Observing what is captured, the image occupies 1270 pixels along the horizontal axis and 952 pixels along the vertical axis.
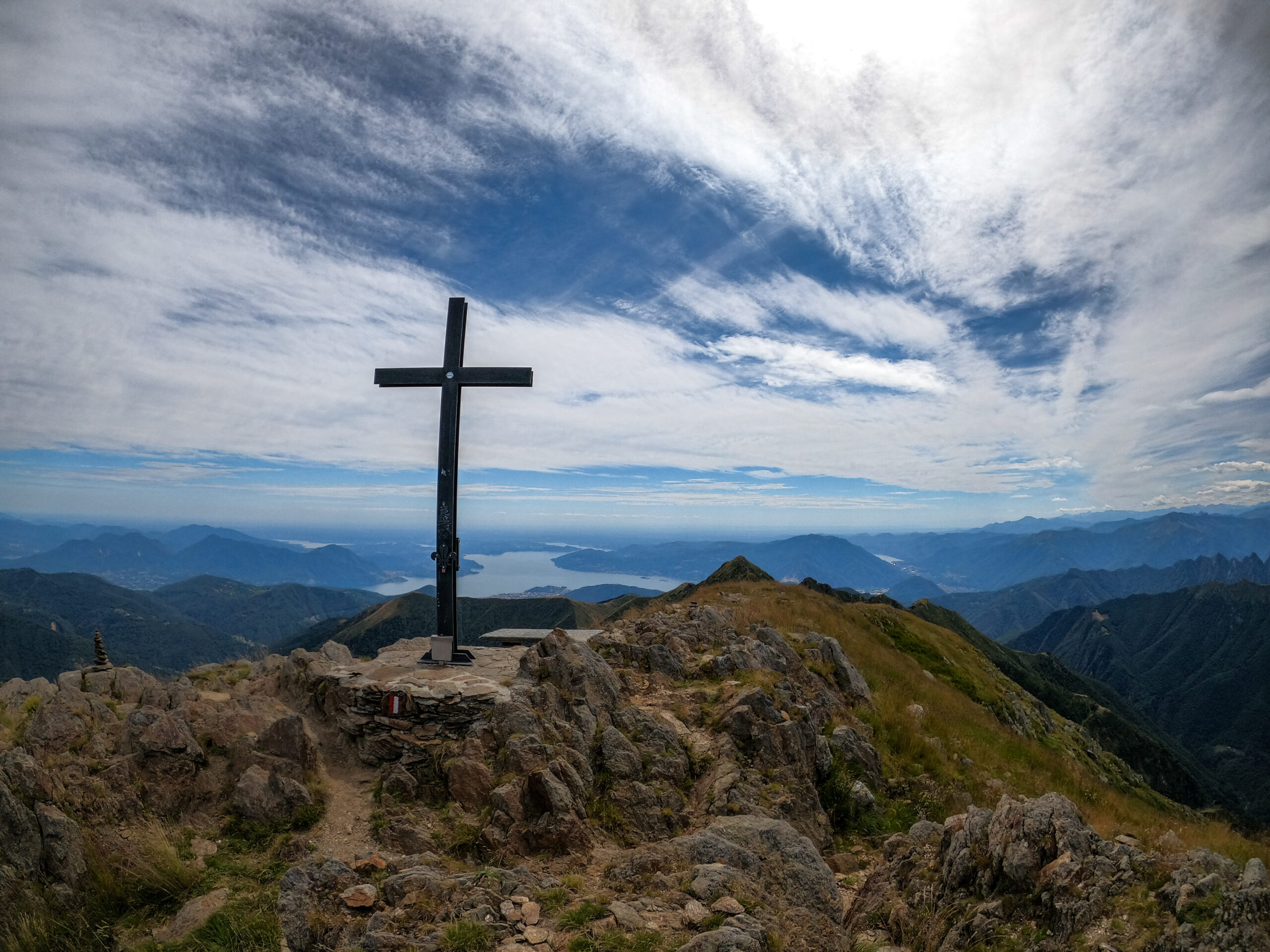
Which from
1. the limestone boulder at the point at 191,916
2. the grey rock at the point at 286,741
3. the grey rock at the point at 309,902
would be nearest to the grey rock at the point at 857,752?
the grey rock at the point at 309,902

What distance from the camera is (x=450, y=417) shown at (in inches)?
548

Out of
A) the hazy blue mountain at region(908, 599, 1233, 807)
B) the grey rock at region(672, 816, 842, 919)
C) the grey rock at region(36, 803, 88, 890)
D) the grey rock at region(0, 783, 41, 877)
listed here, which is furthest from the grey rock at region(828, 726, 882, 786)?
the hazy blue mountain at region(908, 599, 1233, 807)

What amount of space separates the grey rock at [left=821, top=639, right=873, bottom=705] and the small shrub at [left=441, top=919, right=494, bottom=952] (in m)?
11.3

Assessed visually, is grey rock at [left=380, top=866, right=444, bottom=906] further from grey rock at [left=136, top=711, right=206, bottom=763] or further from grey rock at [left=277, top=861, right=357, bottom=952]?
grey rock at [left=136, top=711, right=206, bottom=763]

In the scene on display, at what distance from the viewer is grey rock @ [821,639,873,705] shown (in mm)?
15195

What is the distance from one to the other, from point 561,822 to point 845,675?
10012mm

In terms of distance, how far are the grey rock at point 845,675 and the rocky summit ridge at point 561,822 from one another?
0.43 meters

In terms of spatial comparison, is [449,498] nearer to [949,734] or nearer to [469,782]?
[469,782]

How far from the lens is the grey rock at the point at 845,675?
49.9ft

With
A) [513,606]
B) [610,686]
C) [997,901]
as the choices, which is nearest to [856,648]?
[610,686]

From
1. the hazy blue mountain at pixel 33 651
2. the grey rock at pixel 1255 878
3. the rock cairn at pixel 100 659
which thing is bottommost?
the hazy blue mountain at pixel 33 651

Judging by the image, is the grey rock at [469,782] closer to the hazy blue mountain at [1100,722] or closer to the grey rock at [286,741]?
the grey rock at [286,741]

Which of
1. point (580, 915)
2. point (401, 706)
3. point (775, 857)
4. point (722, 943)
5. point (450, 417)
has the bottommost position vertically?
point (775, 857)

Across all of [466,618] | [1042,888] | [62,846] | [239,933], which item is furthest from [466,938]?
[466,618]
